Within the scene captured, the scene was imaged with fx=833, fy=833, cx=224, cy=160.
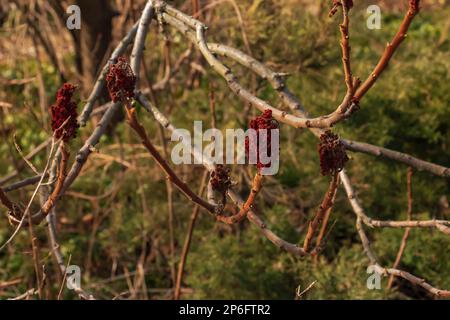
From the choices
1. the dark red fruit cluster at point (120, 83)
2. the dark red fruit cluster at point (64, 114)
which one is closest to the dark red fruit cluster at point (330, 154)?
the dark red fruit cluster at point (120, 83)

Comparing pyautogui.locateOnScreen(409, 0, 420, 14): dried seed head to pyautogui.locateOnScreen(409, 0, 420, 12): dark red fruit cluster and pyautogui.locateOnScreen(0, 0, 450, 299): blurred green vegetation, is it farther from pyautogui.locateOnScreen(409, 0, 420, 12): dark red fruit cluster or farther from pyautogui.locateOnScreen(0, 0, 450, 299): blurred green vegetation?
pyautogui.locateOnScreen(0, 0, 450, 299): blurred green vegetation

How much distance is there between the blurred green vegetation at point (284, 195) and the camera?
12.1ft

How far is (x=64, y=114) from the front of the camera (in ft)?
5.98

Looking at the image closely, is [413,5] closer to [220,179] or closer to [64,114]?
[220,179]

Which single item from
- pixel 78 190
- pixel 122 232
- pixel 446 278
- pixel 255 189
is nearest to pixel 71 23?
pixel 78 190

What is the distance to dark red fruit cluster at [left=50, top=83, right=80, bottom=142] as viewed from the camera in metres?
1.81

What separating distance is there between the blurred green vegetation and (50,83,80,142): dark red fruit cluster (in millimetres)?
1510

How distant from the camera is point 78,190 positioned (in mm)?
5121

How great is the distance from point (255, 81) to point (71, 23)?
151 cm

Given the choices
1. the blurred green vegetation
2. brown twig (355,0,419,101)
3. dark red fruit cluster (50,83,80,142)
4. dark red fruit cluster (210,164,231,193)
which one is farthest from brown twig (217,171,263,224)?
the blurred green vegetation

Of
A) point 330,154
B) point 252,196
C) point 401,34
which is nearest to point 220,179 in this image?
point 252,196

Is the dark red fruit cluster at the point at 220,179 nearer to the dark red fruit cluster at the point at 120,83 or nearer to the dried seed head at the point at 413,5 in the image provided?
the dark red fruit cluster at the point at 120,83

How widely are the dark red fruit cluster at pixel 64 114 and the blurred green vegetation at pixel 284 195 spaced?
59.5 inches

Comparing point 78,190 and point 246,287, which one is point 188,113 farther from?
point 246,287
